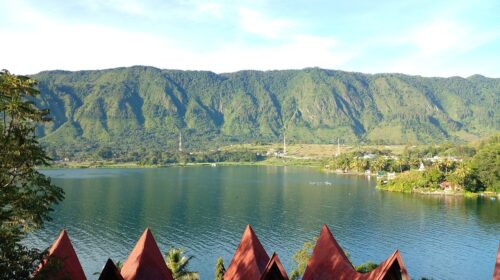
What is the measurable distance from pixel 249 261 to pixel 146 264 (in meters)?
4.84

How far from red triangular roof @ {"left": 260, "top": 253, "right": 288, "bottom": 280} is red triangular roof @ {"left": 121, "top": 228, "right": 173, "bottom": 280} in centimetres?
458

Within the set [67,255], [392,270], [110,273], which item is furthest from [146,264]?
[392,270]

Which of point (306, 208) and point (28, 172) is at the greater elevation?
point (28, 172)

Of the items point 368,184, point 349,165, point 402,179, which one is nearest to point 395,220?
point 402,179

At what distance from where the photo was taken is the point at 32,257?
15.8m

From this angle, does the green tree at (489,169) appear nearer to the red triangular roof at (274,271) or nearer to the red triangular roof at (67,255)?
the red triangular roof at (274,271)

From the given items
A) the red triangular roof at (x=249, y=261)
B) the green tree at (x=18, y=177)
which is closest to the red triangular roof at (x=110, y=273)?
the green tree at (x=18, y=177)

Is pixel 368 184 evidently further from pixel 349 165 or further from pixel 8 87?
pixel 8 87

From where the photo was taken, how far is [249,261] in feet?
69.2

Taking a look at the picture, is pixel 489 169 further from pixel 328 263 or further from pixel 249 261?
pixel 249 261

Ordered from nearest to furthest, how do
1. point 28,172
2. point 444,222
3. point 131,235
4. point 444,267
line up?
point 28,172, point 444,267, point 131,235, point 444,222

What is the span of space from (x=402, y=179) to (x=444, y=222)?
45.6 meters

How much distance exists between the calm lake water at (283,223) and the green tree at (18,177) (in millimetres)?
37233

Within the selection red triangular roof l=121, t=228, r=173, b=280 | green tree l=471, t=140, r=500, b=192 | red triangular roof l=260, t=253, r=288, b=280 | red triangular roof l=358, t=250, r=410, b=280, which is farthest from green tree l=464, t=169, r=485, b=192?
red triangular roof l=121, t=228, r=173, b=280
